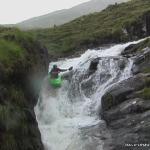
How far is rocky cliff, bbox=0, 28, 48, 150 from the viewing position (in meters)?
19.0

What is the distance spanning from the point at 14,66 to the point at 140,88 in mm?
8783

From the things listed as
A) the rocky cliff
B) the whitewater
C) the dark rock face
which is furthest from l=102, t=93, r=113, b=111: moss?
the rocky cliff

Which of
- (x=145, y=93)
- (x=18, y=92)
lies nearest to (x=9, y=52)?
(x=18, y=92)

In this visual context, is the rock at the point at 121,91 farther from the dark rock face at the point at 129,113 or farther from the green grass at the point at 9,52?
the green grass at the point at 9,52

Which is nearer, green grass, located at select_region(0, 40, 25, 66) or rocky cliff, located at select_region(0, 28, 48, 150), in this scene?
rocky cliff, located at select_region(0, 28, 48, 150)

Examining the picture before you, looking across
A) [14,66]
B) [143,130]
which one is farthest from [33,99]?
[143,130]

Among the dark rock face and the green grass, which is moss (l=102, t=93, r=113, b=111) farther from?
the green grass

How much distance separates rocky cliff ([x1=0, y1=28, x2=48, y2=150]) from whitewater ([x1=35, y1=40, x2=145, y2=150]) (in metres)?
2.72

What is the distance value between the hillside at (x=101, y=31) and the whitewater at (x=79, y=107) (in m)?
15.3

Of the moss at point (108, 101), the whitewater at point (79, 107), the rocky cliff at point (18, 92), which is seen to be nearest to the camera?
the rocky cliff at point (18, 92)

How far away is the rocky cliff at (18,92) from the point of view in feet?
62.5

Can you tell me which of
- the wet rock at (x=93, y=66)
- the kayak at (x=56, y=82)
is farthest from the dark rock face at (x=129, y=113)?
the kayak at (x=56, y=82)

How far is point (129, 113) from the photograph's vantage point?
2411 centimetres

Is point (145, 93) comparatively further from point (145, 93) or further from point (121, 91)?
point (121, 91)
